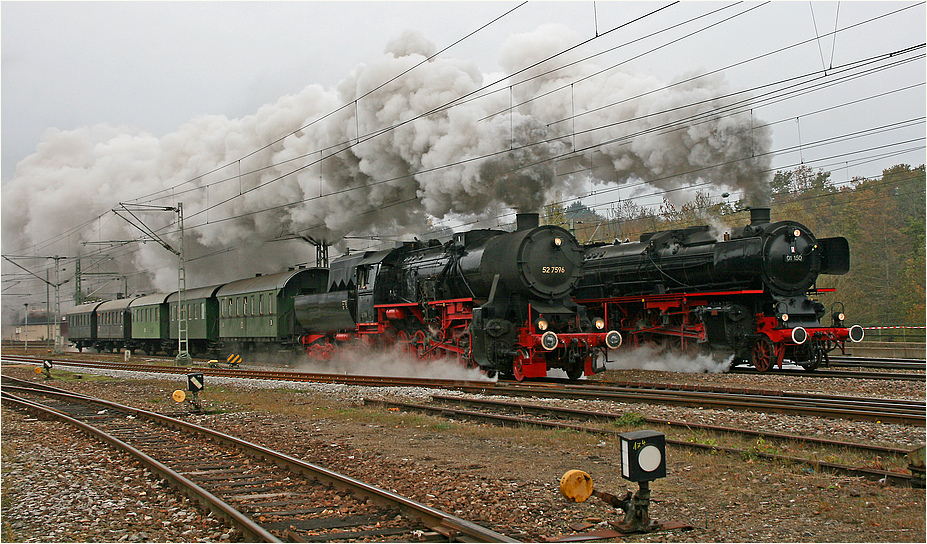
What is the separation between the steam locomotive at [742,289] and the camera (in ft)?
50.3

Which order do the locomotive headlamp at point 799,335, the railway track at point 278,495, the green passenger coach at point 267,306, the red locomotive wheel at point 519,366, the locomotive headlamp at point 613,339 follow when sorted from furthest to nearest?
the green passenger coach at point 267,306 < the red locomotive wheel at point 519,366 < the locomotive headlamp at point 799,335 < the locomotive headlamp at point 613,339 < the railway track at point 278,495

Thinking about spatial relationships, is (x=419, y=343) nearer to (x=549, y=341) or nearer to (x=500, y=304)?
(x=500, y=304)

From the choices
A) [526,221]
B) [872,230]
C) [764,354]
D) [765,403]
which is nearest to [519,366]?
[526,221]

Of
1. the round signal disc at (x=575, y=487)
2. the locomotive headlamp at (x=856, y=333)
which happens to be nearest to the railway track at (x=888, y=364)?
the locomotive headlamp at (x=856, y=333)

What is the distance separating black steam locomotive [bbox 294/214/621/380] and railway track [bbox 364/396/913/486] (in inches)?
114

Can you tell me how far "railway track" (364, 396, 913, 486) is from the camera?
20.0 ft

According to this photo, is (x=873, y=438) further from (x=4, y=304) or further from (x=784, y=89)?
(x=4, y=304)

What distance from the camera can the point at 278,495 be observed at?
Result: 614cm

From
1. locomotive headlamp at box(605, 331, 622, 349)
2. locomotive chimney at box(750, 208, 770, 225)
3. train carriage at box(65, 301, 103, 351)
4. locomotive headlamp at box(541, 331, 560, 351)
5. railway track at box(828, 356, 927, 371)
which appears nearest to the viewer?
locomotive headlamp at box(541, 331, 560, 351)

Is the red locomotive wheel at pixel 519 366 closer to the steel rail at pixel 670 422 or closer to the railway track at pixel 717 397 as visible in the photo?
the railway track at pixel 717 397

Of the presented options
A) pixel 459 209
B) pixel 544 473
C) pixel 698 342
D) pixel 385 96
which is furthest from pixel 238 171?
pixel 544 473

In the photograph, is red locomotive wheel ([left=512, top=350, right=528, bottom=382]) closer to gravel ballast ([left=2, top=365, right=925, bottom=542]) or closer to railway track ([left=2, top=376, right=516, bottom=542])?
gravel ballast ([left=2, top=365, right=925, bottom=542])

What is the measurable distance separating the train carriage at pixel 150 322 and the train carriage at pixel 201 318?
572 mm

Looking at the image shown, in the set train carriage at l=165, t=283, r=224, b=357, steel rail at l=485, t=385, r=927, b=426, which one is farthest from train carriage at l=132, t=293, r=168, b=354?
steel rail at l=485, t=385, r=927, b=426
